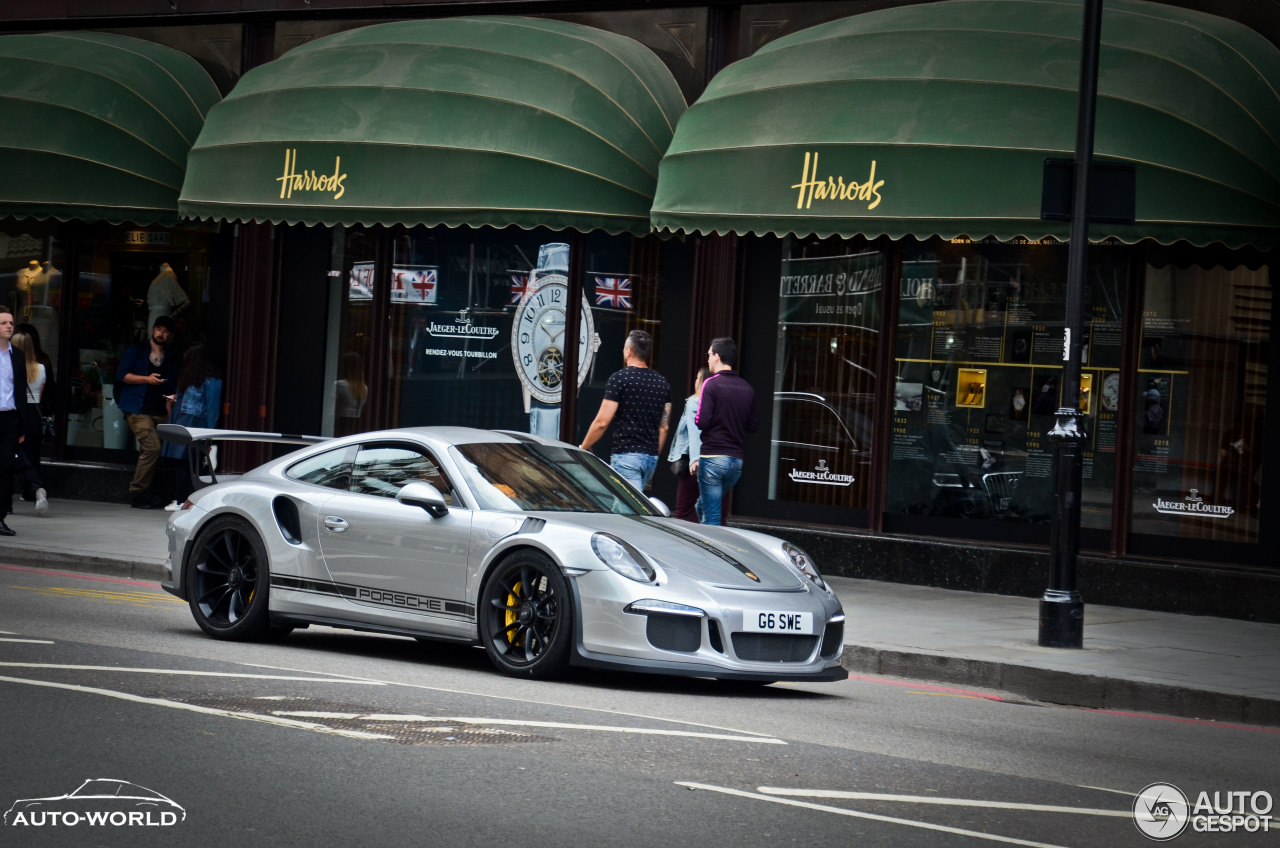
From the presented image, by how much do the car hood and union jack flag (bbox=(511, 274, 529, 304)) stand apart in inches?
313

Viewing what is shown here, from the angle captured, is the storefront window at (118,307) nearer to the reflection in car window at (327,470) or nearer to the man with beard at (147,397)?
the man with beard at (147,397)

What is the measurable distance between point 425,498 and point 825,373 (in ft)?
23.7

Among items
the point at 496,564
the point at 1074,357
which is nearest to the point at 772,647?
the point at 496,564

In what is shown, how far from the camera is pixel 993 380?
1454 centimetres

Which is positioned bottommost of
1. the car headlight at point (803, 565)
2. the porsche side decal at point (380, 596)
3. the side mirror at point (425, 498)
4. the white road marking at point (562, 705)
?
the white road marking at point (562, 705)

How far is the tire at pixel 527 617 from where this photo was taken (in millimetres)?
8375

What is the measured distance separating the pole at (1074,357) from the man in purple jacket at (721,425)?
3.16m

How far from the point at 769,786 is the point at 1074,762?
2011mm

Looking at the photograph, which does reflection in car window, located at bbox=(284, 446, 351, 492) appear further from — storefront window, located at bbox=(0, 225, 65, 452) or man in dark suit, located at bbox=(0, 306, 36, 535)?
storefront window, located at bbox=(0, 225, 65, 452)

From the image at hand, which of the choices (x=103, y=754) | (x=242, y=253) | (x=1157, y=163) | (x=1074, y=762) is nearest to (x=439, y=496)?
(x=103, y=754)

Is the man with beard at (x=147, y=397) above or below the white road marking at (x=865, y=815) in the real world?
above

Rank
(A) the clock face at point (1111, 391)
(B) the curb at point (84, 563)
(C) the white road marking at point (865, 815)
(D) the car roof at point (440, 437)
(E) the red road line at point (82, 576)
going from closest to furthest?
(C) the white road marking at point (865, 815), (D) the car roof at point (440, 437), (E) the red road line at point (82, 576), (B) the curb at point (84, 563), (A) the clock face at point (1111, 391)

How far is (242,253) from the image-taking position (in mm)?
18234

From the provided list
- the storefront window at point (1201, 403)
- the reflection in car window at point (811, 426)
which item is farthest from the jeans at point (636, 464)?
the storefront window at point (1201, 403)
